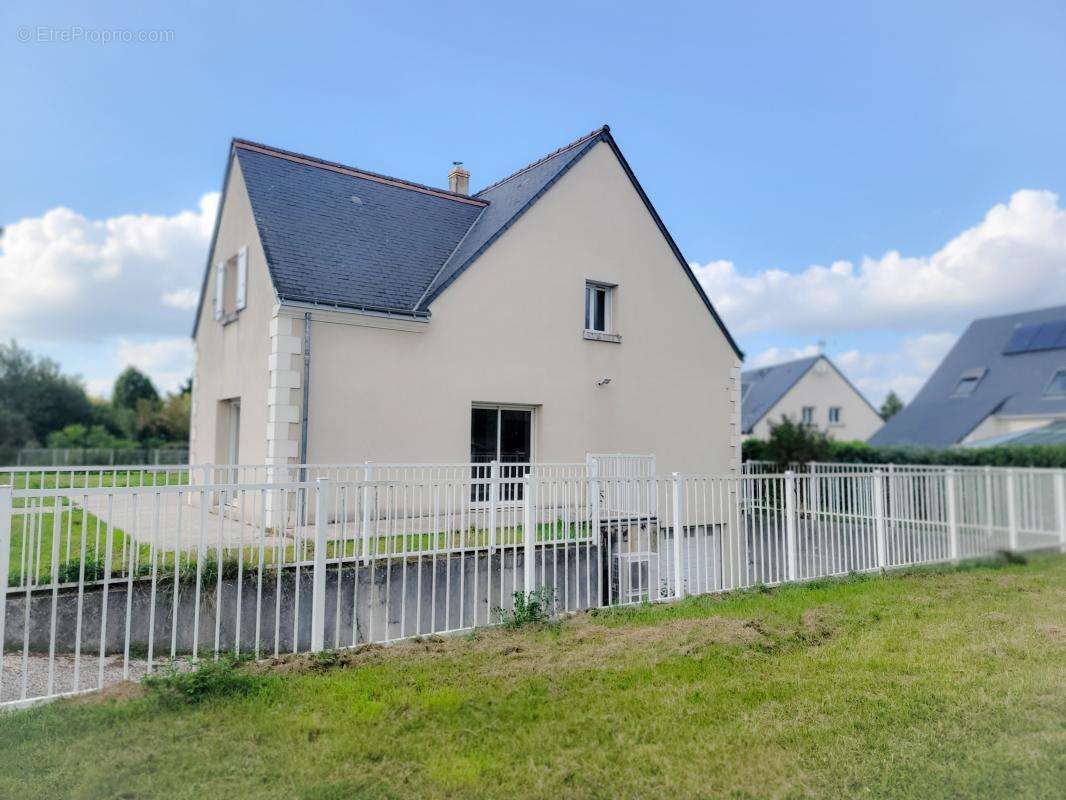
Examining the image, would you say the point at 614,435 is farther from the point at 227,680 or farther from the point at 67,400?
the point at 67,400

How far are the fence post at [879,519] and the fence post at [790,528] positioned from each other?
1.54 meters

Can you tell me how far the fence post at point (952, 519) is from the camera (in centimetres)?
802

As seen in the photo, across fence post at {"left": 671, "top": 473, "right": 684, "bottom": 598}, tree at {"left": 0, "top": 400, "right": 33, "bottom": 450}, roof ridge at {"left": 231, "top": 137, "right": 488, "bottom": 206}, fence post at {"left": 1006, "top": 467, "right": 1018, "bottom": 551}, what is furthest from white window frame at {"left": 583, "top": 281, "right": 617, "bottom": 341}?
tree at {"left": 0, "top": 400, "right": 33, "bottom": 450}

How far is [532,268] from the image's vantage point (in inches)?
505

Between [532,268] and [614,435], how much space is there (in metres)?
3.97

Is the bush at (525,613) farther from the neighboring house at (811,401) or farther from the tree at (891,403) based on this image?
the tree at (891,403)

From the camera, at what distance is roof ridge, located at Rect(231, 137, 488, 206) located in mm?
12766

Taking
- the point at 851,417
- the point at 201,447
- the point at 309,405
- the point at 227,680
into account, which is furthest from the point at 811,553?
the point at 851,417

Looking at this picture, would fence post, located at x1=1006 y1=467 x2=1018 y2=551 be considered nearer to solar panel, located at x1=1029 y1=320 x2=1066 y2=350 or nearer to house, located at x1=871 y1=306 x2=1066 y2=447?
house, located at x1=871 y1=306 x2=1066 y2=447

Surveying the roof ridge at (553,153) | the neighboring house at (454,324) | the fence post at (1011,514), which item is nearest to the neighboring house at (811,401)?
the neighboring house at (454,324)

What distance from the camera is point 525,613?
6.33 m

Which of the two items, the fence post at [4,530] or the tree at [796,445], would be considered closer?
the fence post at [4,530]

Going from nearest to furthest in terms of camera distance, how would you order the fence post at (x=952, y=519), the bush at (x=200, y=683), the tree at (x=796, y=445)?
the bush at (x=200, y=683)
the fence post at (x=952, y=519)
the tree at (x=796, y=445)

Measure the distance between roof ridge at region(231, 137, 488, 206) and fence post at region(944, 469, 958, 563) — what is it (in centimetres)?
1108
